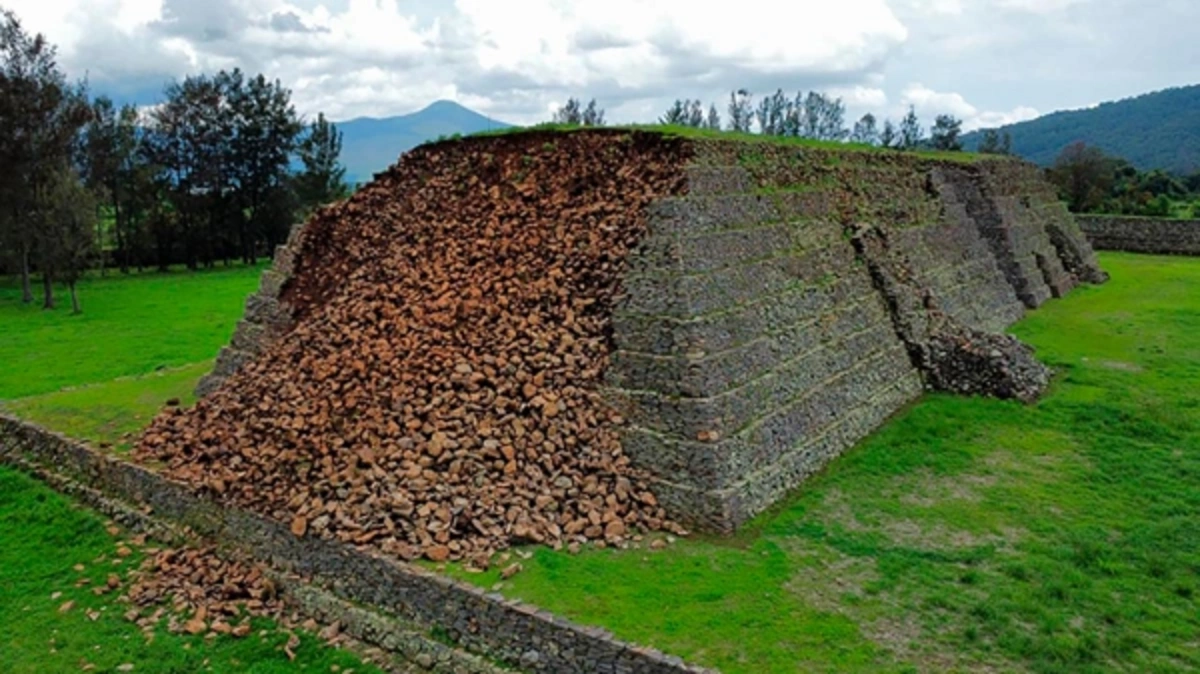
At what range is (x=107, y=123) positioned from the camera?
43.2 m

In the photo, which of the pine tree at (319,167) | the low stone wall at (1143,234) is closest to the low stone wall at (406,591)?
the low stone wall at (1143,234)

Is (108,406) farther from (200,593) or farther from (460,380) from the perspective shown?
(460,380)

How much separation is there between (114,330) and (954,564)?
2597 centimetres

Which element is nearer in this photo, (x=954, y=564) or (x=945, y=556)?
(x=954, y=564)

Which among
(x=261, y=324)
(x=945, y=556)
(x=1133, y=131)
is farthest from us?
(x=1133, y=131)

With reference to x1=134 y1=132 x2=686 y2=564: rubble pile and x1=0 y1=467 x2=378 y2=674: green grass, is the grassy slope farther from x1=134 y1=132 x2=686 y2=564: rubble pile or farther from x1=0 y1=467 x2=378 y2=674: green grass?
x1=0 y1=467 x2=378 y2=674: green grass

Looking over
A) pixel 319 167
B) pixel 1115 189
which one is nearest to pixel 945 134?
pixel 1115 189

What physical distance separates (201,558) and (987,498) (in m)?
9.84

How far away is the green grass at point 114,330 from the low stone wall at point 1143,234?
3312 centimetres

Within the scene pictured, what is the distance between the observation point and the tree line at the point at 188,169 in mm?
34281

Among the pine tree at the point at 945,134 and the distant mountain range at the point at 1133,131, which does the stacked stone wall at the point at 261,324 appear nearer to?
the pine tree at the point at 945,134

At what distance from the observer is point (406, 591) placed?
852 cm

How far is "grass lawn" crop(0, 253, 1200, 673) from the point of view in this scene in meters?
7.38

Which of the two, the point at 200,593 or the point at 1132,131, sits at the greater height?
the point at 1132,131
